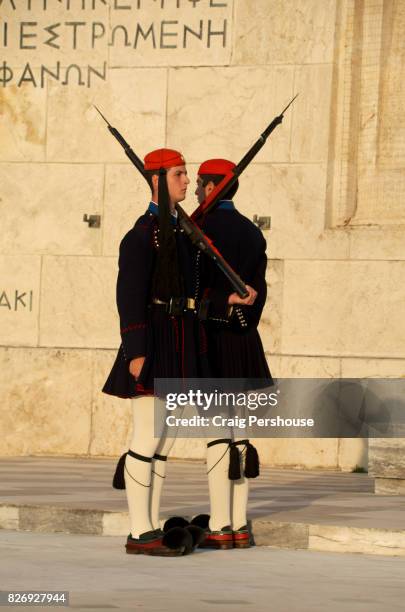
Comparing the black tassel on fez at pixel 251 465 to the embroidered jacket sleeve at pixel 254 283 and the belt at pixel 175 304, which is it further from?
the belt at pixel 175 304

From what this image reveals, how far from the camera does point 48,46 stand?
13.6m

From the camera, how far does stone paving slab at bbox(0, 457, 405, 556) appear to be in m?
8.30

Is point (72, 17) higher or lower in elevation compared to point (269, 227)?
higher

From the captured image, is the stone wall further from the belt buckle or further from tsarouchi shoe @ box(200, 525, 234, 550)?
the belt buckle

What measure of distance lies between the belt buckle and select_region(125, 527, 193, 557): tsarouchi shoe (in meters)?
1.02

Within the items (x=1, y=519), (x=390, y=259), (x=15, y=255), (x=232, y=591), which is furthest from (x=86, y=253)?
(x=232, y=591)

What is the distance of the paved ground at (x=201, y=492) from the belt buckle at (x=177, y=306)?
1.33m

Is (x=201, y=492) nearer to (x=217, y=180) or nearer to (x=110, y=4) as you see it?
(x=217, y=180)

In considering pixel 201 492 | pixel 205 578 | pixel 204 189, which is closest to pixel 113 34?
pixel 201 492

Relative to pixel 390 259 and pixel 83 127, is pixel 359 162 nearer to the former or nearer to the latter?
pixel 390 259

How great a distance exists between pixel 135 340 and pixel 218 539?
44.4 inches

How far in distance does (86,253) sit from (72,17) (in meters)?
1.93

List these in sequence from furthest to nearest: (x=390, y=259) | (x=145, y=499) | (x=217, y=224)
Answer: (x=390, y=259)
(x=217, y=224)
(x=145, y=499)

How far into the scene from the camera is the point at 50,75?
535 inches
